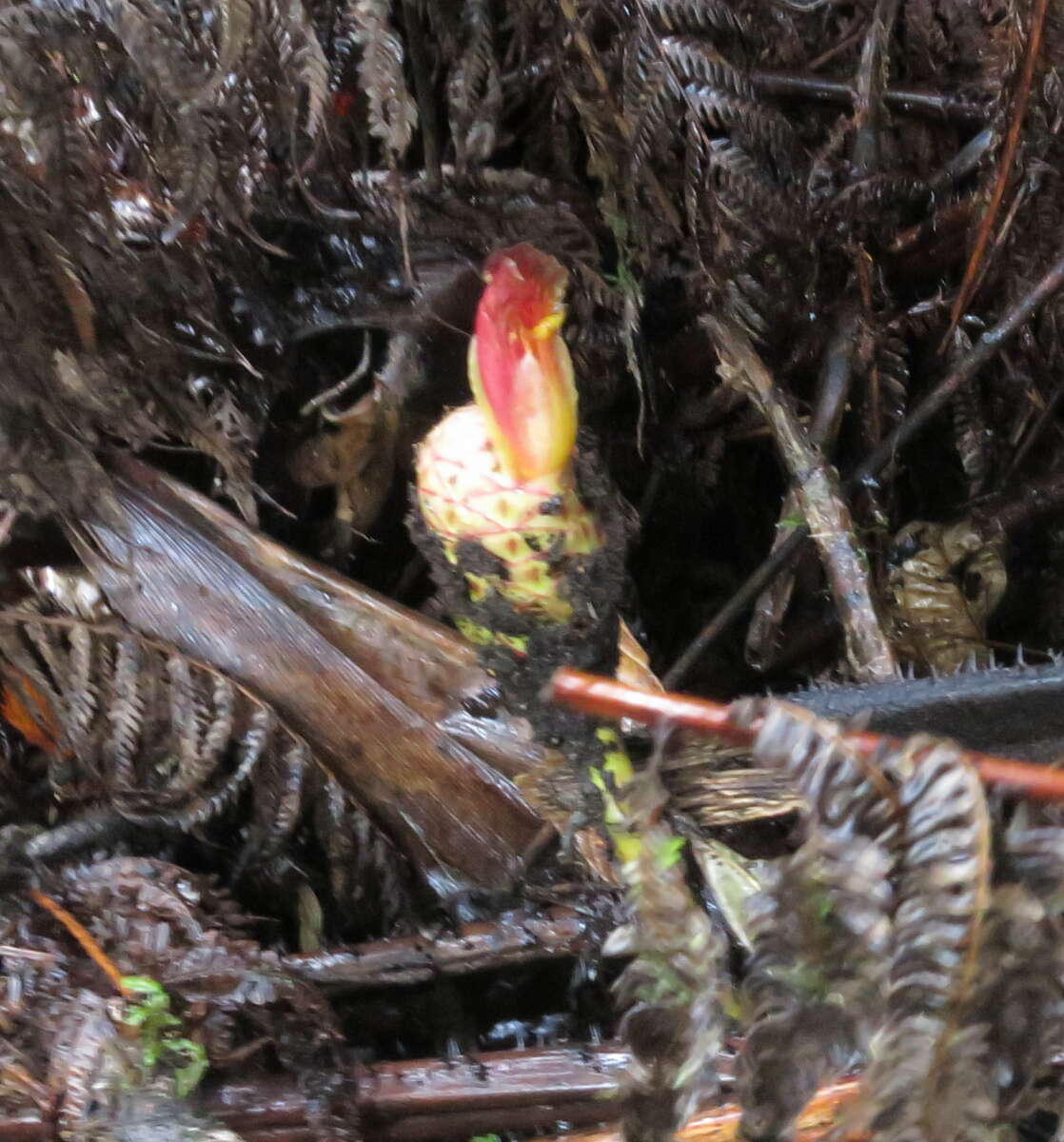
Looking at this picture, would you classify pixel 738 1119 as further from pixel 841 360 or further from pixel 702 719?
pixel 841 360

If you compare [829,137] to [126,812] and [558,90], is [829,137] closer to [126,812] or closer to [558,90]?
[558,90]

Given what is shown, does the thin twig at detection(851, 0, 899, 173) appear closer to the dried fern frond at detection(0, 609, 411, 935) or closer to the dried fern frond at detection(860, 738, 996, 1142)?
the dried fern frond at detection(860, 738, 996, 1142)

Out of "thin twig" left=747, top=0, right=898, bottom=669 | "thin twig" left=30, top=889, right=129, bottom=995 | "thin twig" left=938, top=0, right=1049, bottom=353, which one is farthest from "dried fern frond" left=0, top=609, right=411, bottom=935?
"thin twig" left=938, top=0, right=1049, bottom=353

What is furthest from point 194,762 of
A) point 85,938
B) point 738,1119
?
point 738,1119

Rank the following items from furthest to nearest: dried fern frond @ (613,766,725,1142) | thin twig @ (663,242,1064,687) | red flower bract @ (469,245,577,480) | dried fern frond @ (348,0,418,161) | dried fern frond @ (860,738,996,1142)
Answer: thin twig @ (663,242,1064,687)
dried fern frond @ (348,0,418,161)
red flower bract @ (469,245,577,480)
dried fern frond @ (613,766,725,1142)
dried fern frond @ (860,738,996,1142)

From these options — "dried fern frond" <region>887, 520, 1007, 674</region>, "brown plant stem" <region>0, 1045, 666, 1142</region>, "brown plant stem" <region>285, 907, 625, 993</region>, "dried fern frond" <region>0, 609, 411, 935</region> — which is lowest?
"brown plant stem" <region>0, 1045, 666, 1142</region>

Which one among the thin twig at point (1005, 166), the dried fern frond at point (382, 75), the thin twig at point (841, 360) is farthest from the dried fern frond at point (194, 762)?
the thin twig at point (1005, 166)

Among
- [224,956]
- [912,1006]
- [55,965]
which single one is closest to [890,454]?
[912,1006]

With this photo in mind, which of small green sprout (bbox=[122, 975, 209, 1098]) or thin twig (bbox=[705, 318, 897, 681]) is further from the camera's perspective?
thin twig (bbox=[705, 318, 897, 681])
